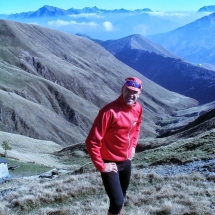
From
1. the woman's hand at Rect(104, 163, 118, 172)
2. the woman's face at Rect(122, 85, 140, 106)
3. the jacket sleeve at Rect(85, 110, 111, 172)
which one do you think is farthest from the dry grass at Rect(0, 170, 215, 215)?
the woman's face at Rect(122, 85, 140, 106)

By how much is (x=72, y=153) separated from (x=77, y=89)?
5240 inches

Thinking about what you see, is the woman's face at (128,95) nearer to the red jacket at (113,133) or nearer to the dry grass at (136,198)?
the red jacket at (113,133)

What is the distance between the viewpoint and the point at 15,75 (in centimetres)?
14525

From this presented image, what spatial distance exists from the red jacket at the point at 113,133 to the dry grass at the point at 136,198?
346 centimetres

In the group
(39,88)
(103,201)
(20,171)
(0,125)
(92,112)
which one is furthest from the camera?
(92,112)

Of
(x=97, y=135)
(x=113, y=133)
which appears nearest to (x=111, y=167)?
(x=113, y=133)

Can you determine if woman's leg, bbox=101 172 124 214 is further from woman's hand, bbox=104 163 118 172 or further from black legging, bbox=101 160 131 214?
woman's hand, bbox=104 163 118 172

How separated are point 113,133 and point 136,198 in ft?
18.1

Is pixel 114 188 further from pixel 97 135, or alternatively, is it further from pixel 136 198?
pixel 136 198

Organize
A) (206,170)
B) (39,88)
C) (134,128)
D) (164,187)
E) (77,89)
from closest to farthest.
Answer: (134,128) → (164,187) → (206,170) → (39,88) → (77,89)

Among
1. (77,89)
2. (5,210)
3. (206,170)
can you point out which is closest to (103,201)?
(5,210)

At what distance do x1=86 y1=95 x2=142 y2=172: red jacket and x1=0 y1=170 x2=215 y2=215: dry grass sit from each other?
3.46 metres

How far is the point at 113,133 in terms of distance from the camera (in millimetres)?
7984

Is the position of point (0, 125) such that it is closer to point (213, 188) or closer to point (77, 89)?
point (77, 89)
